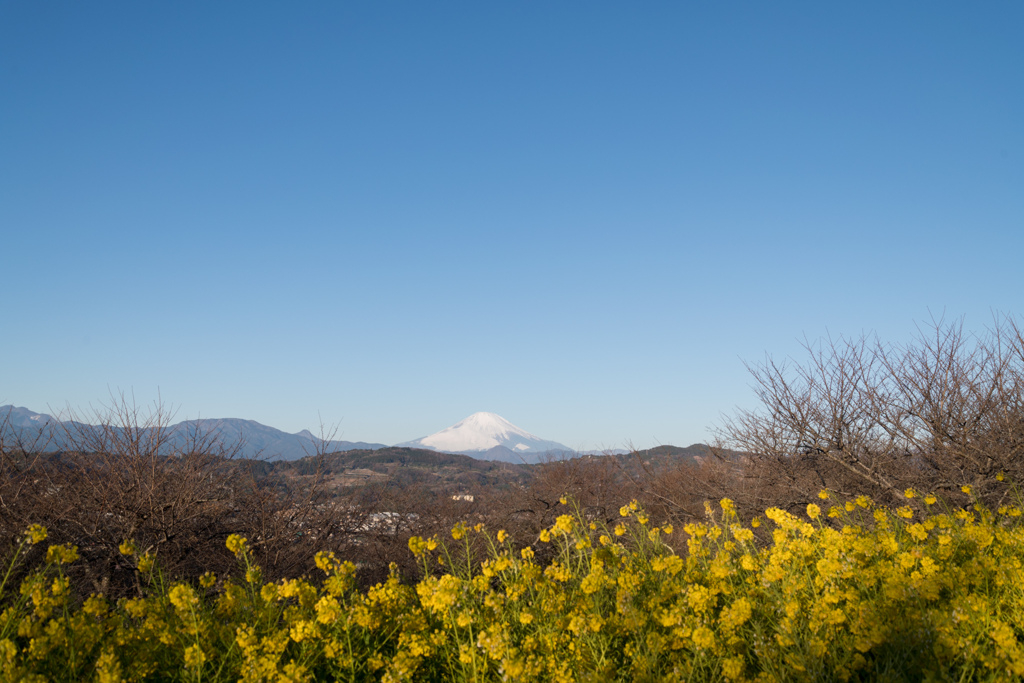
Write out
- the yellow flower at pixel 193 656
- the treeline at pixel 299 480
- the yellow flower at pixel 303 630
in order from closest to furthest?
the yellow flower at pixel 193 656 < the yellow flower at pixel 303 630 < the treeline at pixel 299 480

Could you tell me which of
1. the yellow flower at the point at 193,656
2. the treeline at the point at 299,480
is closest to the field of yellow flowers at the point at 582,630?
the yellow flower at the point at 193,656

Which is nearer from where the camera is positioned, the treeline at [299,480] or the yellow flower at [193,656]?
the yellow flower at [193,656]

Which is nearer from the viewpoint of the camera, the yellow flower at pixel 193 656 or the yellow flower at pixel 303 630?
the yellow flower at pixel 193 656

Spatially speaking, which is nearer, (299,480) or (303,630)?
→ (303,630)

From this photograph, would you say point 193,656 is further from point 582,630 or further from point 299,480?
point 299,480

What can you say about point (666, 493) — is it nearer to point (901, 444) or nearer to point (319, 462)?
point (901, 444)

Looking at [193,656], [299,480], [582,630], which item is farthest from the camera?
[299,480]

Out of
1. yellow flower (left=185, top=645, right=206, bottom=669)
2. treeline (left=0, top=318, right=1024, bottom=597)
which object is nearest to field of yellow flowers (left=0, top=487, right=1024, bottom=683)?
yellow flower (left=185, top=645, right=206, bottom=669)

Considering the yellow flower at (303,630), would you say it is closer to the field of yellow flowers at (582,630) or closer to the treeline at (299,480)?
the field of yellow flowers at (582,630)

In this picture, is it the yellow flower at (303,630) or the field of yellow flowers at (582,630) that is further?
the yellow flower at (303,630)

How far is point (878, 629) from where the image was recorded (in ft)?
7.72

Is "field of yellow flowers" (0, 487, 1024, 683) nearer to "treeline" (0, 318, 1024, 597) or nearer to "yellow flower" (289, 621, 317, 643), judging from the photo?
"yellow flower" (289, 621, 317, 643)

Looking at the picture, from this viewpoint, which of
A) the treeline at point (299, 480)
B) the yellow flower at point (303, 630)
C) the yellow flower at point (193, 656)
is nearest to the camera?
the yellow flower at point (193, 656)

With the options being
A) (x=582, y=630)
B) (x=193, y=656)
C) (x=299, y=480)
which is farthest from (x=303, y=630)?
(x=299, y=480)
